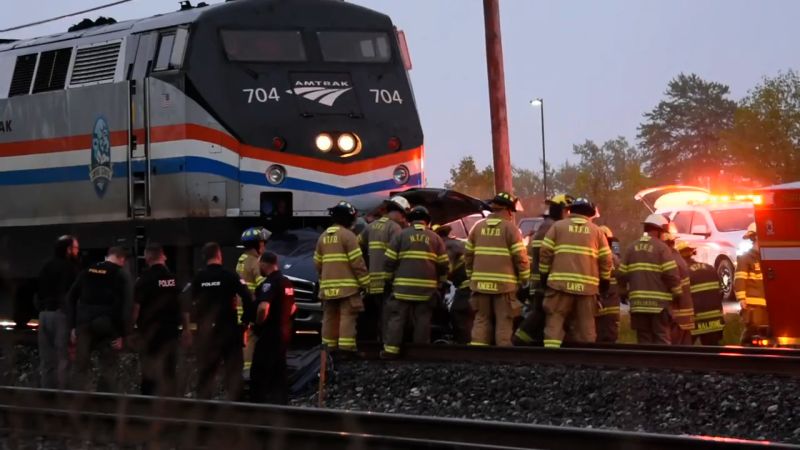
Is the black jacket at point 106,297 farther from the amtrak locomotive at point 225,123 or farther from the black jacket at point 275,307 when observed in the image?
the amtrak locomotive at point 225,123

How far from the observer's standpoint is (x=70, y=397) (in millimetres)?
10633

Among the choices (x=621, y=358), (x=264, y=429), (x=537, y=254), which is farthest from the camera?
(x=537, y=254)

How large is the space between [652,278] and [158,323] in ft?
16.7

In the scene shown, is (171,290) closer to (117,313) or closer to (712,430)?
(117,313)

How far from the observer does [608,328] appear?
48.1 feet

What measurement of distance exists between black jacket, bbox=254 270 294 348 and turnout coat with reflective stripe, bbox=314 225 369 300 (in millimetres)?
1882

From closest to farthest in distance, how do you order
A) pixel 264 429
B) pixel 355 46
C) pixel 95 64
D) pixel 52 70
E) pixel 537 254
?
1. pixel 264 429
2. pixel 537 254
3. pixel 355 46
4. pixel 95 64
5. pixel 52 70

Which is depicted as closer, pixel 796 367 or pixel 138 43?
pixel 796 367

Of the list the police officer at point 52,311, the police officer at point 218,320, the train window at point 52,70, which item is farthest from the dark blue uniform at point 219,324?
the train window at point 52,70

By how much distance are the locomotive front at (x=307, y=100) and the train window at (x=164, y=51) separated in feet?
1.21

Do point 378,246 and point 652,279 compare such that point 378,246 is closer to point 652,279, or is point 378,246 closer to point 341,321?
point 341,321

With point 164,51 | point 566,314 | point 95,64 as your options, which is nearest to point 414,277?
point 566,314

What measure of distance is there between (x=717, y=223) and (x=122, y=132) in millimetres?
12429

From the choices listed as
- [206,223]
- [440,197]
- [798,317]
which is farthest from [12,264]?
[798,317]
